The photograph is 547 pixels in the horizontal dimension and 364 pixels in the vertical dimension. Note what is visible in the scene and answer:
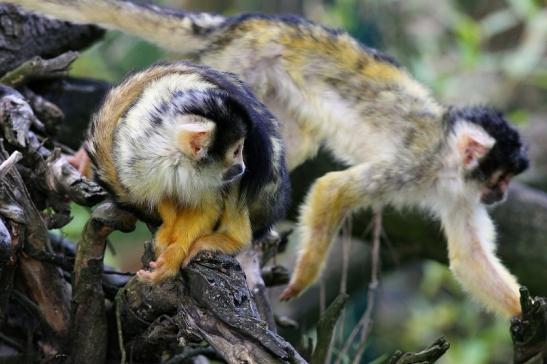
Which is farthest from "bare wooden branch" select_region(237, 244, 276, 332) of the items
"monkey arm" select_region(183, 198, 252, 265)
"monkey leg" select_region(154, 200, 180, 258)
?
"monkey leg" select_region(154, 200, 180, 258)

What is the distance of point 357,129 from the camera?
208 inches

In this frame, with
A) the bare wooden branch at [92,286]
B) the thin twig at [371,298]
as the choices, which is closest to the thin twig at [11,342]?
the bare wooden branch at [92,286]

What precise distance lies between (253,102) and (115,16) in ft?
5.28

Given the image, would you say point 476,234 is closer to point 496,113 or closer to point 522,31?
point 496,113

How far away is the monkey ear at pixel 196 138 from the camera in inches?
122

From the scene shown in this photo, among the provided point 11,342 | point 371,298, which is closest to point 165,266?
point 11,342

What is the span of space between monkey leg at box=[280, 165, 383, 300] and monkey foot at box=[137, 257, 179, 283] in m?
1.86

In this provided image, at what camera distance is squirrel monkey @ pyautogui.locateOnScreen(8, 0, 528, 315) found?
493cm

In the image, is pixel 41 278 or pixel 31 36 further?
pixel 31 36

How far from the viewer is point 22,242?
11.0 ft

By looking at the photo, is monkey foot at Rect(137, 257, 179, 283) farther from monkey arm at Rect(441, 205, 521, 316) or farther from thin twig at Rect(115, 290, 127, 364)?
monkey arm at Rect(441, 205, 521, 316)

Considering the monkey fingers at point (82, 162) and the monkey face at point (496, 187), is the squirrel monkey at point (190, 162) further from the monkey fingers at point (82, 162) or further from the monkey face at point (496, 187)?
the monkey face at point (496, 187)

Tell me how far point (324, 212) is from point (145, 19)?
57.7 inches

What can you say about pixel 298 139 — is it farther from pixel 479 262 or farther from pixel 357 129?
pixel 479 262
